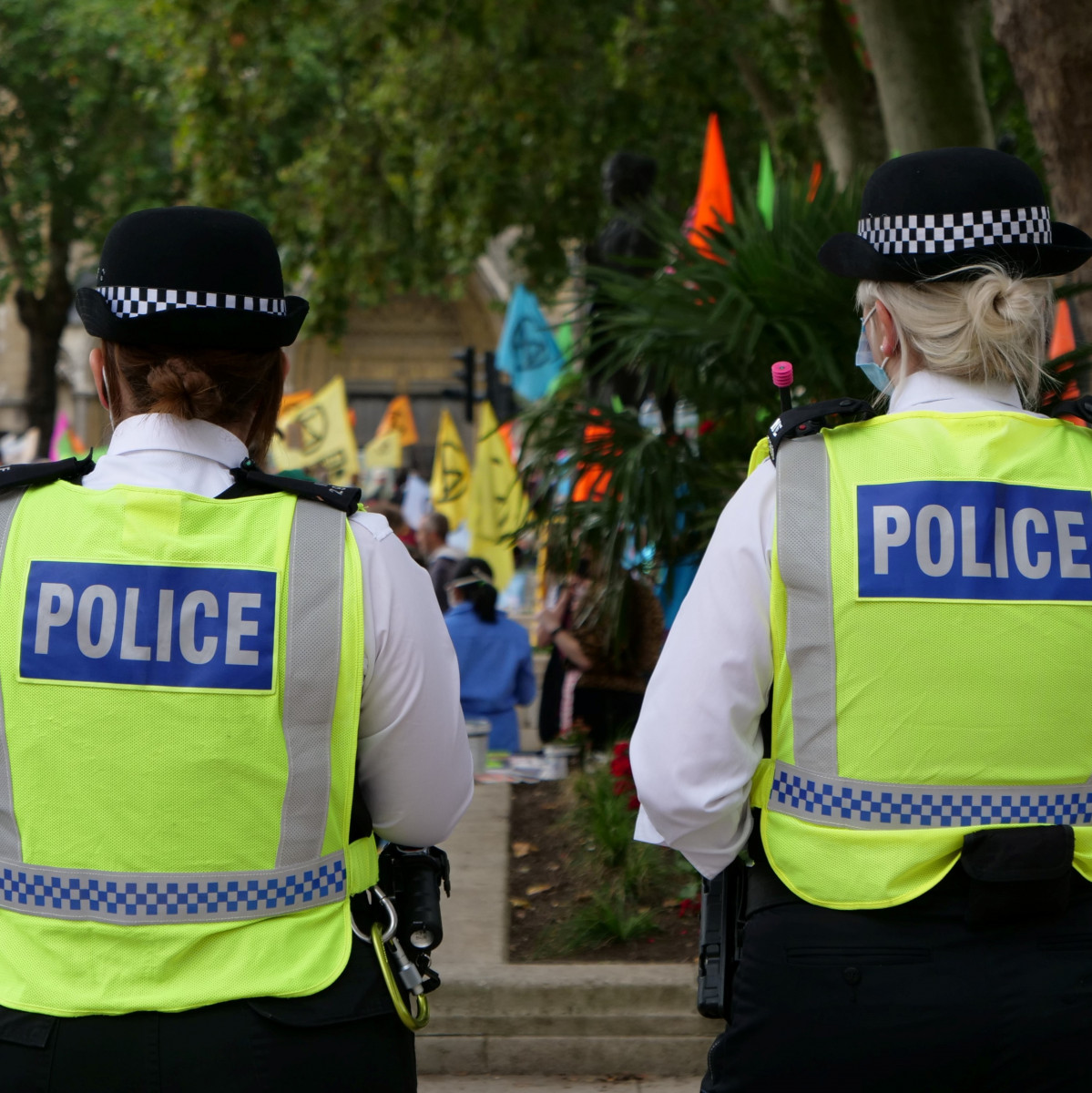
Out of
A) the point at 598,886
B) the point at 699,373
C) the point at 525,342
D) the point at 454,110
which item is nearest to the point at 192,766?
the point at 598,886

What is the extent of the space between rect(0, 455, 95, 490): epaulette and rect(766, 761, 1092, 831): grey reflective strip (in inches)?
42.2

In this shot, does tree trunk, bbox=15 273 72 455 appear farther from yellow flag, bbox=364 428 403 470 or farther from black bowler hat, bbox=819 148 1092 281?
black bowler hat, bbox=819 148 1092 281

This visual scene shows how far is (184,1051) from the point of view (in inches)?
71.9

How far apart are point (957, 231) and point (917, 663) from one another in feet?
2.05

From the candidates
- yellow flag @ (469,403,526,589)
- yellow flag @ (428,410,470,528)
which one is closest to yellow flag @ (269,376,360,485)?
yellow flag @ (428,410,470,528)

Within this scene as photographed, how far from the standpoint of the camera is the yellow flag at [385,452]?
842 inches

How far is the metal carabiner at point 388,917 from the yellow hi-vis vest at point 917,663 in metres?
0.52

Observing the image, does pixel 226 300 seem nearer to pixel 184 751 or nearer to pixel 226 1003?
pixel 184 751

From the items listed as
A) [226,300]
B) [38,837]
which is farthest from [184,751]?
[226,300]

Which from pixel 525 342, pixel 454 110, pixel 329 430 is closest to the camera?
pixel 454 110

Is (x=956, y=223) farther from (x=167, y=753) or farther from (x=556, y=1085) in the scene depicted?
(x=556, y=1085)

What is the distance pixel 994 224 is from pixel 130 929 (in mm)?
1514

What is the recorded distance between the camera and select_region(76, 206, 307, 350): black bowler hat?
2012 mm

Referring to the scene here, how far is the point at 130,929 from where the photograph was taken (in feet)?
6.10
